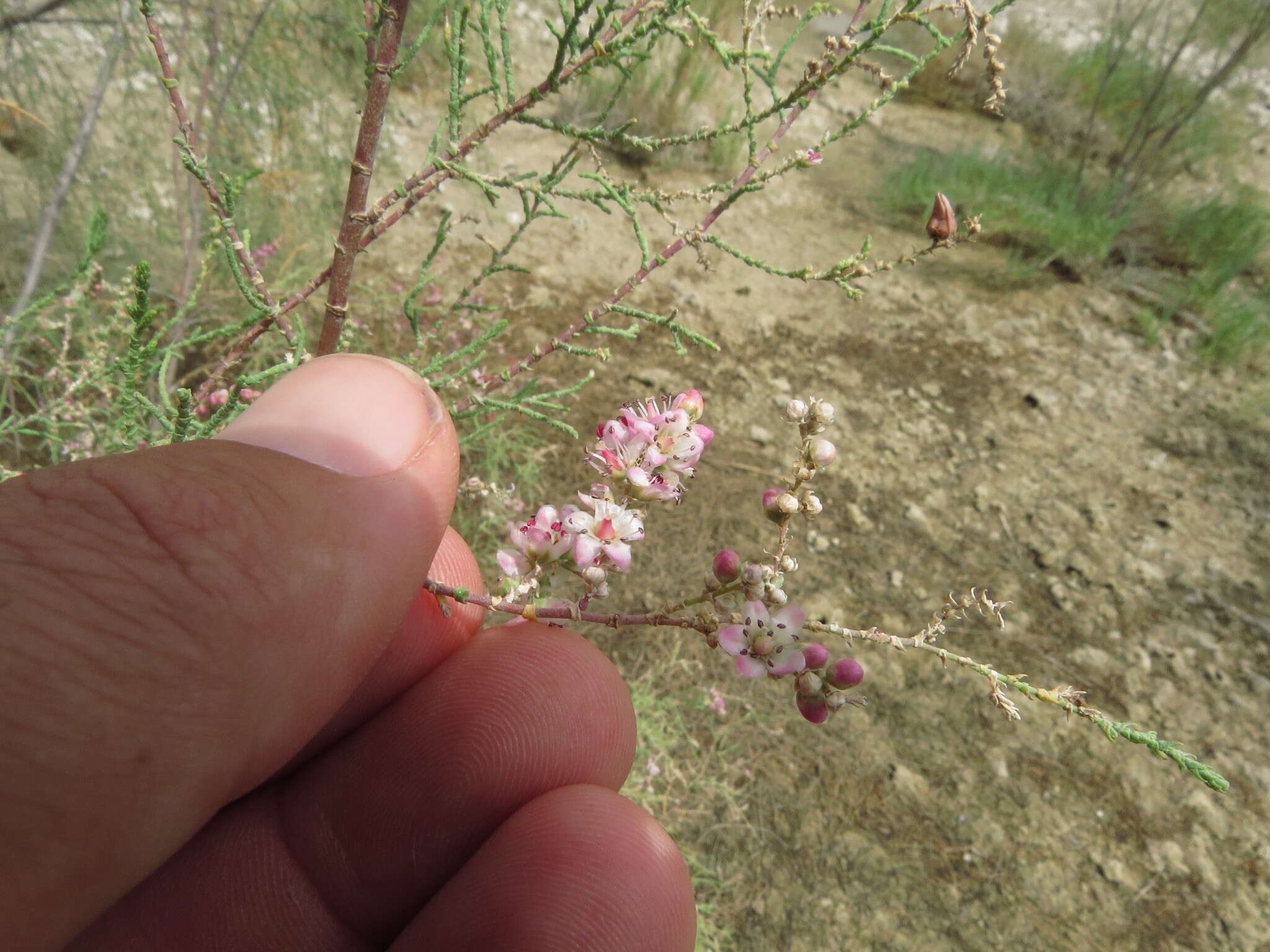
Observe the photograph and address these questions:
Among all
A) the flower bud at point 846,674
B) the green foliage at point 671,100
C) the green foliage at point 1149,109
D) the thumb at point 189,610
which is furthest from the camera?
the green foliage at point 1149,109

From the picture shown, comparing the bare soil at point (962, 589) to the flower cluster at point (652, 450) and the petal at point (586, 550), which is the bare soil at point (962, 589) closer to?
the flower cluster at point (652, 450)

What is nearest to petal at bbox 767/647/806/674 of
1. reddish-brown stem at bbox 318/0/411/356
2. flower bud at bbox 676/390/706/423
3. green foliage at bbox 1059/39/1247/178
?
flower bud at bbox 676/390/706/423

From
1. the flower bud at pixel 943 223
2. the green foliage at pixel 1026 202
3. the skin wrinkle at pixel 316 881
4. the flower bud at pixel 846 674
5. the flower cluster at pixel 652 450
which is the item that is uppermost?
the green foliage at pixel 1026 202

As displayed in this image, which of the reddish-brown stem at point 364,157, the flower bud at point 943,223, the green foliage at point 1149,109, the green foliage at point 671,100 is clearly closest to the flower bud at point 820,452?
the flower bud at point 943,223

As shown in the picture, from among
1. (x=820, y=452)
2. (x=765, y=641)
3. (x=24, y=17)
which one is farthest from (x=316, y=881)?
(x=24, y=17)

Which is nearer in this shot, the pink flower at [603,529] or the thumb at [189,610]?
the thumb at [189,610]

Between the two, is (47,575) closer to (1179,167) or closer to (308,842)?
(308,842)

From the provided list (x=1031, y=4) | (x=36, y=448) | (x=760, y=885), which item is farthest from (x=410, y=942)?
(x=1031, y=4)
